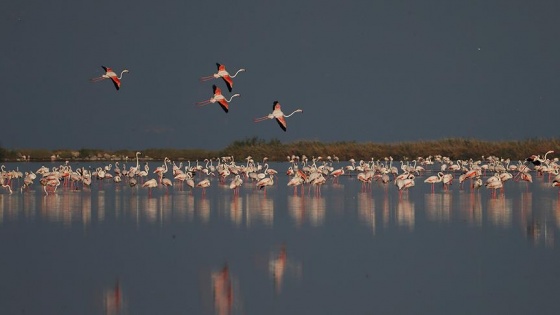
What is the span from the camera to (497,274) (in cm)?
1152

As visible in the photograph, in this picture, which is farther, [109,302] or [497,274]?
[497,274]

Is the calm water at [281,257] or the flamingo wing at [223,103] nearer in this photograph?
the calm water at [281,257]

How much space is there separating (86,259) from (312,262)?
105 inches

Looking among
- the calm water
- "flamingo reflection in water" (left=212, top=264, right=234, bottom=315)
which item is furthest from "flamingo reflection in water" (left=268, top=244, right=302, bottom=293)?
"flamingo reflection in water" (left=212, top=264, right=234, bottom=315)

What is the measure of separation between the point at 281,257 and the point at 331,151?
35.0 meters

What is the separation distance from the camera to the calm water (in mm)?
10016

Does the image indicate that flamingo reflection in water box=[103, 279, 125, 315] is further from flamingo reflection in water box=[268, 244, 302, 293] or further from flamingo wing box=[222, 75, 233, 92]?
flamingo wing box=[222, 75, 233, 92]

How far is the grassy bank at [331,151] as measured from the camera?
44.7m

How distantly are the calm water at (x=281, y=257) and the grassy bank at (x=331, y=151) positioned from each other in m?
23.5

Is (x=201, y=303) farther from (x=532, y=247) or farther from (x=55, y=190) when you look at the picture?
(x=55, y=190)

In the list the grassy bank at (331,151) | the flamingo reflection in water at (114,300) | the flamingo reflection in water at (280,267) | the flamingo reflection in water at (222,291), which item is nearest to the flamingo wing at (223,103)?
the flamingo reflection in water at (280,267)

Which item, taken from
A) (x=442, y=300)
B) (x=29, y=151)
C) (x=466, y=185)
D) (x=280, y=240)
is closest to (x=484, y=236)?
(x=280, y=240)

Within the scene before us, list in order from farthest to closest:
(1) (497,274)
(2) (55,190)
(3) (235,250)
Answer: (2) (55,190)
(3) (235,250)
(1) (497,274)

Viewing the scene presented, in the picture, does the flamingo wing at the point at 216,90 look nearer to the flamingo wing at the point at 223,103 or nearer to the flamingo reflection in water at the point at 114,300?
the flamingo wing at the point at 223,103
